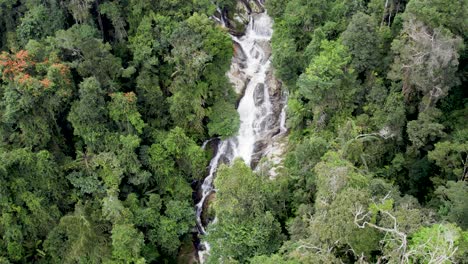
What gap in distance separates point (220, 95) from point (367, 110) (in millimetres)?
9527

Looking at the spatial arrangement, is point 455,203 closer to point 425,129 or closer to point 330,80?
point 425,129

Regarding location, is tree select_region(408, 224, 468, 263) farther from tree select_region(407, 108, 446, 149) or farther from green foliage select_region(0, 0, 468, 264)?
tree select_region(407, 108, 446, 149)

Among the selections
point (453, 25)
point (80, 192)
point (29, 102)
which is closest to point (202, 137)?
point (80, 192)

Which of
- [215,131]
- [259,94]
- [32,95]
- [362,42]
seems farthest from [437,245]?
[32,95]

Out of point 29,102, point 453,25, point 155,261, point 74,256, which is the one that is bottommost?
point 155,261

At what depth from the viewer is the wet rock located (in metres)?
28.0

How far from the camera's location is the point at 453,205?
1594 cm

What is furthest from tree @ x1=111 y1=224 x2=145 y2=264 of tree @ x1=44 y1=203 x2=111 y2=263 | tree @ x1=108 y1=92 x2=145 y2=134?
tree @ x1=108 y1=92 x2=145 y2=134

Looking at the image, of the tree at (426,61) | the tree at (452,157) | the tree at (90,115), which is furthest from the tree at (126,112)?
the tree at (452,157)

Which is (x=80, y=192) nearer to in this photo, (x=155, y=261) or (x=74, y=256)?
(x=74, y=256)

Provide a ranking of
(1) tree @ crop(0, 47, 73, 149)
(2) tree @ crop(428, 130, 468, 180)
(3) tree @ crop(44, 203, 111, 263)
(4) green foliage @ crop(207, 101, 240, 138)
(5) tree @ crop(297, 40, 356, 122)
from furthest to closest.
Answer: (4) green foliage @ crop(207, 101, 240, 138)
(1) tree @ crop(0, 47, 73, 149)
(5) tree @ crop(297, 40, 356, 122)
(3) tree @ crop(44, 203, 111, 263)
(2) tree @ crop(428, 130, 468, 180)

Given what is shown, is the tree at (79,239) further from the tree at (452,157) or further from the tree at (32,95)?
the tree at (452,157)

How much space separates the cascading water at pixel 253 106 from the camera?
26.1m

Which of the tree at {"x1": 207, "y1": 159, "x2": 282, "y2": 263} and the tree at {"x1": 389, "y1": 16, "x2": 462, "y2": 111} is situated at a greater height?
the tree at {"x1": 389, "y1": 16, "x2": 462, "y2": 111}
